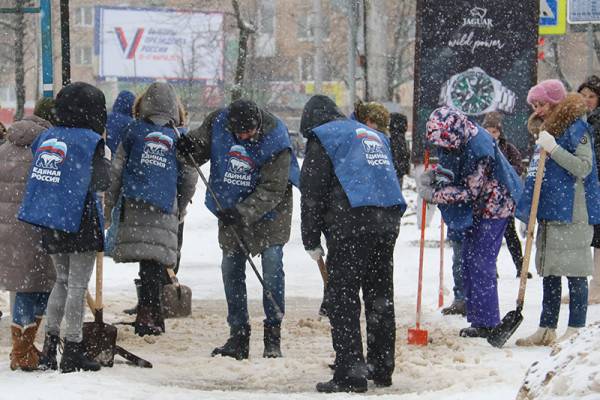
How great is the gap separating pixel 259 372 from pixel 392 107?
13.2 m

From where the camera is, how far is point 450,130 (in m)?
8.34

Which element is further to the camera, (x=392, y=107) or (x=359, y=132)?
(x=392, y=107)

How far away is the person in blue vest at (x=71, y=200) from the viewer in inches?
274

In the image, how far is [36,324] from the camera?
744 centimetres

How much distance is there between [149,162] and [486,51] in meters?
5.12

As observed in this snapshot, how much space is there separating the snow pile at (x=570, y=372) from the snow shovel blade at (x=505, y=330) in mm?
2943

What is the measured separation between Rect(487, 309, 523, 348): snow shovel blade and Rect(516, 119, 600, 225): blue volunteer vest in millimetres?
649

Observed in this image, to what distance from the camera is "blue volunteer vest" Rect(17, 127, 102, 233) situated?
694cm

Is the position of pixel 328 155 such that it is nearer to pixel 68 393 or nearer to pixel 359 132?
pixel 359 132

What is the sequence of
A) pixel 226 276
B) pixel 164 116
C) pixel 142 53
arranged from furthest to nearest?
pixel 142 53 → pixel 164 116 → pixel 226 276

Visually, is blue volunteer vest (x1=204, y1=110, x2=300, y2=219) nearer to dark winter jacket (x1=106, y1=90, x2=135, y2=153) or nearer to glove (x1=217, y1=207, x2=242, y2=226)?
glove (x1=217, y1=207, x2=242, y2=226)

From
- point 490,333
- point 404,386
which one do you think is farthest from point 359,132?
point 490,333

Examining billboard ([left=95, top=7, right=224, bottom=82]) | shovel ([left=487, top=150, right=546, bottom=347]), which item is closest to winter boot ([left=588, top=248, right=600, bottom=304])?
shovel ([left=487, top=150, right=546, bottom=347])

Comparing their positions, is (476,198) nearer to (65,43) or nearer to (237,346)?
(237,346)
